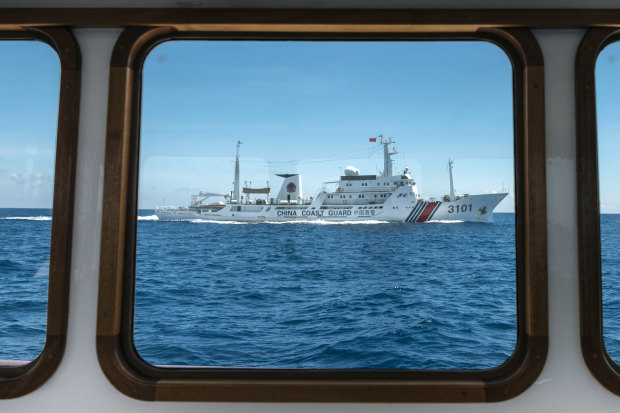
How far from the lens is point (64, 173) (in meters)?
0.66

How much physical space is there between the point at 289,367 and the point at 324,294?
14.3 meters

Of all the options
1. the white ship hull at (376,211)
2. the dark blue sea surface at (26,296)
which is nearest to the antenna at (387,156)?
the white ship hull at (376,211)

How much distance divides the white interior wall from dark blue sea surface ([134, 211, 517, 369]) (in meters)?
6.37

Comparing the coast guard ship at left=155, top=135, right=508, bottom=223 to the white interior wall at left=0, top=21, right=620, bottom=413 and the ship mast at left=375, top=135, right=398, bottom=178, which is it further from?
the white interior wall at left=0, top=21, right=620, bottom=413

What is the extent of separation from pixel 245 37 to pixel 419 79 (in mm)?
29127

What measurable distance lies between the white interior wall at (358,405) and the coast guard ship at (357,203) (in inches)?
575

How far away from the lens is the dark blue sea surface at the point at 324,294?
9.71 m

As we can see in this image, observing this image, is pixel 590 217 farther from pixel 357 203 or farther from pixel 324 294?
pixel 357 203

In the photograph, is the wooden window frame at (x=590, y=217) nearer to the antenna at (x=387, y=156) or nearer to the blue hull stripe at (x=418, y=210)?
the antenna at (x=387, y=156)

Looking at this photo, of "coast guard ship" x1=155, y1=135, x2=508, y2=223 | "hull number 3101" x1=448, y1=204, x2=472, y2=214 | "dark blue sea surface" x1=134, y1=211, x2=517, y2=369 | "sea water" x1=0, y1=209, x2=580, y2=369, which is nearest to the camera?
"sea water" x1=0, y1=209, x2=580, y2=369

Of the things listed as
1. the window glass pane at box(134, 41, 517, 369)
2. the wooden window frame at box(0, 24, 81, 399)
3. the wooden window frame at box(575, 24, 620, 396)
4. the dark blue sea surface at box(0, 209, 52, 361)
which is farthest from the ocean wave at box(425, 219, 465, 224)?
the wooden window frame at box(0, 24, 81, 399)

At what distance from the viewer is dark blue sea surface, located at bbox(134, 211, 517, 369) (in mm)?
9711

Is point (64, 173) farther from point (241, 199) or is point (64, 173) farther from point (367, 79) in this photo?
point (367, 79)

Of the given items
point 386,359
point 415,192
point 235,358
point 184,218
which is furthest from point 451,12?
point 184,218
